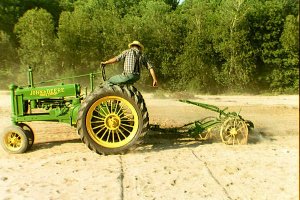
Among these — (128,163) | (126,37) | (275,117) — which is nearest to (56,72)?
(126,37)

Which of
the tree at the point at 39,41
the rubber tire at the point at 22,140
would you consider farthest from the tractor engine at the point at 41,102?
the tree at the point at 39,41

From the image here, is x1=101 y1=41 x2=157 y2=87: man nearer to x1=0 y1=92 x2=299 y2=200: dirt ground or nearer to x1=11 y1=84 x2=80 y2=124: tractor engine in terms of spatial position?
x1=11 y1=84 x2=80 y2=124: tractor engine

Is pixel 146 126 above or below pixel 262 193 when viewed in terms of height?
above

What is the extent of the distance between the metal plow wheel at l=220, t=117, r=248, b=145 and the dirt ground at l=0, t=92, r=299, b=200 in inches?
6.8

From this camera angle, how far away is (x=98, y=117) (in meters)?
7.96

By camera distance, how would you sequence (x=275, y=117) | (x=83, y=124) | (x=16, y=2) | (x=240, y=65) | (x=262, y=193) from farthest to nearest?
(x=16, y=2) < (x=240, y=65) < (x=275, y=117) < (x=83, y=124) < (x=262, y=193)

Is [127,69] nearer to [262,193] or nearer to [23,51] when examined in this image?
[262,193]

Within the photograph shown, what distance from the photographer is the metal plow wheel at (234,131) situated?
8422 mm

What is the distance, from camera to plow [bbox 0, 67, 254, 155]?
311 inches

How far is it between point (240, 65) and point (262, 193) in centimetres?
2032

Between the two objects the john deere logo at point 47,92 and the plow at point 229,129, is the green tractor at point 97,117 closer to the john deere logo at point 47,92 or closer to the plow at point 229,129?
the john deere logo at point 47,92

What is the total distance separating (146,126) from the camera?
8.02 meters

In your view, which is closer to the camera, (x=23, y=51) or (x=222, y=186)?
(x=222, y=186)

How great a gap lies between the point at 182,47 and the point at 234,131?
18131mm
